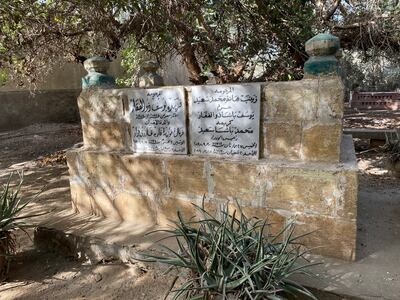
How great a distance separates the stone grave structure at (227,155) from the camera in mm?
2105

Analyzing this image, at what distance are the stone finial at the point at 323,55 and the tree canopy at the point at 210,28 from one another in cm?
184

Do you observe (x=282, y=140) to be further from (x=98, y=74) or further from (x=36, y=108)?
(x=36, y=108)

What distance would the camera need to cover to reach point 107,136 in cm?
298

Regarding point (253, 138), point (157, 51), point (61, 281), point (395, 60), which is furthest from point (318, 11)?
point (61, 281)

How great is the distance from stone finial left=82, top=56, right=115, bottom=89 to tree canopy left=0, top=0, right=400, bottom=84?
705mm

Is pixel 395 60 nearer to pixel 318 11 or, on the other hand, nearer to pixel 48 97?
pixel 318 11

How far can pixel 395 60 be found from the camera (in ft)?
17.7

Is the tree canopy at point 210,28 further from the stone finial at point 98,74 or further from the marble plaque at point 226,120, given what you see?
the marble plaque at point 226,120

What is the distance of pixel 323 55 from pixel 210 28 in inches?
91.5

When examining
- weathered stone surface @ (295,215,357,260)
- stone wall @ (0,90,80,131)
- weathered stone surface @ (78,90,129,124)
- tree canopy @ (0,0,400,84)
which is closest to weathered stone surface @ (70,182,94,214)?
weathered stone surface @ (78,90,129,124)

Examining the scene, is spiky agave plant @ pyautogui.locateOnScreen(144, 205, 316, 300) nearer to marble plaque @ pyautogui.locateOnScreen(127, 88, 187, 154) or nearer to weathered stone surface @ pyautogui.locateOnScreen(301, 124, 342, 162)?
weathered stone surface @ pyautogui.locateOnScreen(301, 124, 342, 162)

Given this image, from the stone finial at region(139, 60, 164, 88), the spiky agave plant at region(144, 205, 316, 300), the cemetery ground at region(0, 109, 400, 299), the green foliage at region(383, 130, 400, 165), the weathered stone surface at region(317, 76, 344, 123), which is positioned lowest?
the cemetery ground at region(0, 109, 400, 299)

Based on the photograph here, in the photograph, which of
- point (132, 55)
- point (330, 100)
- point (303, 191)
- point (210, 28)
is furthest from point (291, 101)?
point (132, 55)

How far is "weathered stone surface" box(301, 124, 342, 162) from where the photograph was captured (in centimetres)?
209
